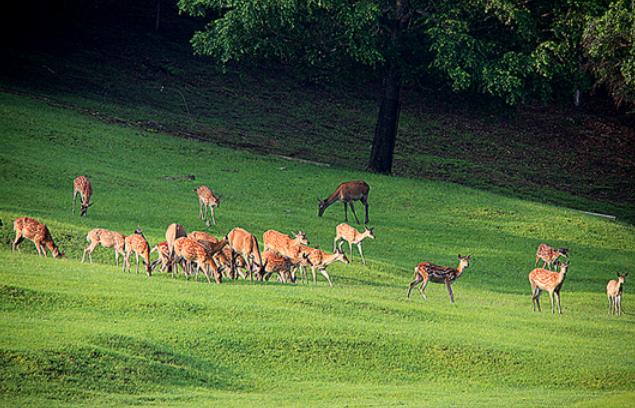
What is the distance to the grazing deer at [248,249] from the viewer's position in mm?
20666

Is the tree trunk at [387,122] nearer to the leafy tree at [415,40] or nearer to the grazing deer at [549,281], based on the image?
the leafy tree at [415,40]

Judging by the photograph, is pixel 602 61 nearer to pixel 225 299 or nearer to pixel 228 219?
pixel 228 219

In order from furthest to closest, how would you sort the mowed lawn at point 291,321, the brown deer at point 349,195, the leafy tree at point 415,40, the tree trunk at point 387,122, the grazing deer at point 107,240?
1. the tree trunk at point 387,122
2. the leafy tree at point 415,40
3. the brown deer at point 349,195
4. the grazing deer at point 107,240
5. the mowed lawn at point 291,321

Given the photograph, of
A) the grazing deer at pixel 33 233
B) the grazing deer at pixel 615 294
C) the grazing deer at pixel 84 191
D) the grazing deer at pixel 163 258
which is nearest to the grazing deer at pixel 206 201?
the grazing deer at pixel 84 191

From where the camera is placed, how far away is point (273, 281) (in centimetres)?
2102

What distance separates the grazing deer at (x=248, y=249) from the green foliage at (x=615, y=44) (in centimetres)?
1454

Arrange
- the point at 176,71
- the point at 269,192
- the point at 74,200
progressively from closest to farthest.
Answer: the point at 74,200 < the point at 269,192 < the point at 176,71

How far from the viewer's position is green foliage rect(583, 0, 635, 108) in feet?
100

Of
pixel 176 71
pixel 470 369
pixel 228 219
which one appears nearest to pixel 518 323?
pixel 470 369

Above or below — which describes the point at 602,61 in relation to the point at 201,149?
above

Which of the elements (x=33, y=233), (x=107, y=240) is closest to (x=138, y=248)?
(x=107, y=240)

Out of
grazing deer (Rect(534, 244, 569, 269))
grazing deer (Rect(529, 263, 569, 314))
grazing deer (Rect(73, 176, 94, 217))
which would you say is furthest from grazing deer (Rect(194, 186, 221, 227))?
grazing deer (Rect(529, 263, 569, 314))

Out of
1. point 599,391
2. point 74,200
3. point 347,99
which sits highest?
point 347,99

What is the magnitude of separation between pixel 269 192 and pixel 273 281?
1075 cm
